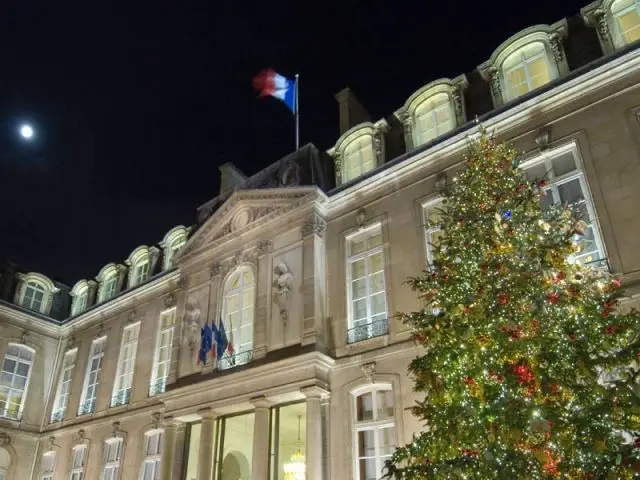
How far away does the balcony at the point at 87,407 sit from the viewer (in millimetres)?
14992

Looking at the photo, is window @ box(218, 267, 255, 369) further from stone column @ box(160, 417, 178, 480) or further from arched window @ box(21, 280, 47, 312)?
arched window @ box(21, 280, 47, 312)

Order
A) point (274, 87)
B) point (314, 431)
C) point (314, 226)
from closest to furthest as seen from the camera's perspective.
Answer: point (314, 431) → point (314, 226) → point (274, 87)

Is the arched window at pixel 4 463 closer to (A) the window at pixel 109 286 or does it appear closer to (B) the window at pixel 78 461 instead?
(B) the window at pixel 78 461

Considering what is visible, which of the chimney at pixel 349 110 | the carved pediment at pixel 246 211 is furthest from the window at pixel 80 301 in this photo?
the chimney at pixel 349 110

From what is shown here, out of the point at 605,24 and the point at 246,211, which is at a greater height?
the point at 605,24

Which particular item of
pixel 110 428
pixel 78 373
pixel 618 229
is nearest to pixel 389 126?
pixel 618 229

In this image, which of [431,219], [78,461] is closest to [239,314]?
[431,219]

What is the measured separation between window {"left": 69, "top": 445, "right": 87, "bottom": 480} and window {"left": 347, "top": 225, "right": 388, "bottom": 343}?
8882 mm

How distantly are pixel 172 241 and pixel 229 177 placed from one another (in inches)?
104

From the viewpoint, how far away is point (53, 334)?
1758cm

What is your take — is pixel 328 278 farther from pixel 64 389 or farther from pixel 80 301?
pixel 80 301

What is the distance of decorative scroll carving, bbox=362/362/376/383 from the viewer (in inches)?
368

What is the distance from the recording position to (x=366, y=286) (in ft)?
34.5

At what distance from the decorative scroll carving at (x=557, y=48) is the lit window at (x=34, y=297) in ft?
55.5
